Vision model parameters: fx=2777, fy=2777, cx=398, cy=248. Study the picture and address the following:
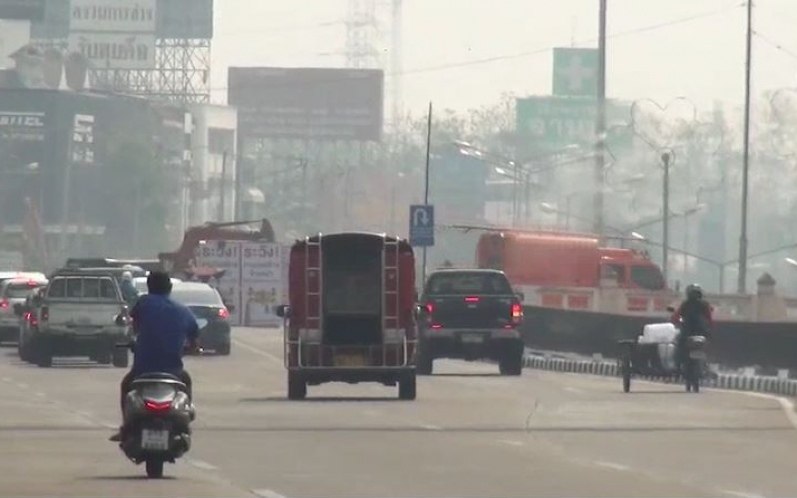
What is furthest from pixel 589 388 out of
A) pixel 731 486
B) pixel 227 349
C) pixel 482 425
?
pixel 731 486

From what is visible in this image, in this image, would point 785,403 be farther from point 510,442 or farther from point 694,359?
point 510,442

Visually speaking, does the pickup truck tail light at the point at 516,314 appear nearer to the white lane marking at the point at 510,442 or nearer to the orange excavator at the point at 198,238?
the white lane marking at the point at 510,442

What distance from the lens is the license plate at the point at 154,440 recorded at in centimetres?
2145

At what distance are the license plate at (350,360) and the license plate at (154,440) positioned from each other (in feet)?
50.5

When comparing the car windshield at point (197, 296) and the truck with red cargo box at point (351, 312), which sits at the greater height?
the truck with red cargo box at point (351, 312)

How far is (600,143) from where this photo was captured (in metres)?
91.9

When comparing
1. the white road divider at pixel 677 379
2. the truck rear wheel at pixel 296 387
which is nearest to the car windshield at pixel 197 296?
the white road divider at pixel 677 379

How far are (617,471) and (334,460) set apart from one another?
8.85ft

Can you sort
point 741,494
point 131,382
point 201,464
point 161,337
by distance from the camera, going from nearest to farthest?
point 741,494, point 161,337, point 131,382, point 201,464

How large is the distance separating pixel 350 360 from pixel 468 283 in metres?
10.5

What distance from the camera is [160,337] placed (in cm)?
2166

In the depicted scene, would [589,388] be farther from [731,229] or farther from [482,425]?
[731,229]

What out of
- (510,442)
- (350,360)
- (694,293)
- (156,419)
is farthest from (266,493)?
(694,293)

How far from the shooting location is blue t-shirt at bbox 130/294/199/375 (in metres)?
21.7
